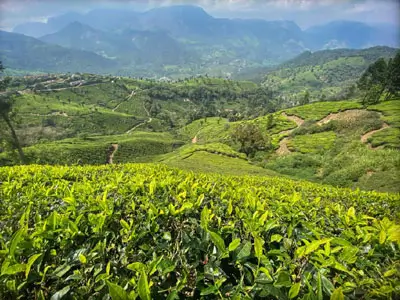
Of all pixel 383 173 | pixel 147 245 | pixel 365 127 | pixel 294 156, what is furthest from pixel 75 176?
pixel 365 127

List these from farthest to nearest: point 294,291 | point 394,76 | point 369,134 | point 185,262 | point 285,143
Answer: point 394,76, point 285,143, point 369,134, point 185,262, point 294,291

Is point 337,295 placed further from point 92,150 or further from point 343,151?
point 92,150

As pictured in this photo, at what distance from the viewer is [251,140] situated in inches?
2003

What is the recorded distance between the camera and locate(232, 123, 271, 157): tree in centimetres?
4941

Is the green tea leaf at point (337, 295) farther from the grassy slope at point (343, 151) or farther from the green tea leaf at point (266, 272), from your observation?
the grassy slope at point (343, 151)

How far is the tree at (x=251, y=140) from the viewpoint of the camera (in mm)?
49406

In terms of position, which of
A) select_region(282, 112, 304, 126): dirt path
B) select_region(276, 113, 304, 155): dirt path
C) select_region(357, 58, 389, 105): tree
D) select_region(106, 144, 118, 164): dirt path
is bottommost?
select_region(106, 144, 118, 164): dirt path

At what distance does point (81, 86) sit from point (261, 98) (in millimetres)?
111129

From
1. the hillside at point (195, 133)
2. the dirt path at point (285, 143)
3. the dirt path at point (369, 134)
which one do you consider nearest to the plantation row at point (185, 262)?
the hillside at point (195, 133)

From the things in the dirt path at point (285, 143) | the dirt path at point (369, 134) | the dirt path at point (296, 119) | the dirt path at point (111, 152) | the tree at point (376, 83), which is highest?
the tree at point (376, 83)

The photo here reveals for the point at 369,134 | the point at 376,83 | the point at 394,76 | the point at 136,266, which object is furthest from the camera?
the point at 376,83

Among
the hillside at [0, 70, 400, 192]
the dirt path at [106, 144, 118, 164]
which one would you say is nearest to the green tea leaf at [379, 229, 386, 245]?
the hillside at [0, 70, 400, 192]

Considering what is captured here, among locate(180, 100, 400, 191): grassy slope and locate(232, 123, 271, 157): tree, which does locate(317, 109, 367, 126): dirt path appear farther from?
locate(232, 123, 271, 157): tree

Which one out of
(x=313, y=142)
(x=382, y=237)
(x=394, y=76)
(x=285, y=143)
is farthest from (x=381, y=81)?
(x=382, y=237)
